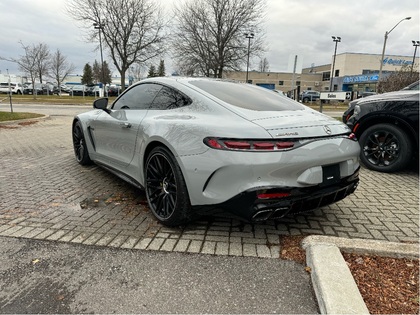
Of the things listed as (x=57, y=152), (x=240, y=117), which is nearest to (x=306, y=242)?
(x=240, y=117)

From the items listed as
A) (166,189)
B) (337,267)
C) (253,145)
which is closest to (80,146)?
(166,189)

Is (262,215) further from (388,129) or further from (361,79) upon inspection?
(361,79)

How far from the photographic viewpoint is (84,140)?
5102 millimetres

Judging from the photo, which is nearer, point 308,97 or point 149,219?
point 149,219

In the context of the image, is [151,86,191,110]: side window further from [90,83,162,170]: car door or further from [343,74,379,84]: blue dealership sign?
[343,74,379,84]: blue dealership sign

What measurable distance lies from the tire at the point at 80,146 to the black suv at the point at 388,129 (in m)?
4.55

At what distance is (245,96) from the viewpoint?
329cm

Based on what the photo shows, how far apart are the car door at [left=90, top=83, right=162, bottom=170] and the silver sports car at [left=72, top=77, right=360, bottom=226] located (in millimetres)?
34

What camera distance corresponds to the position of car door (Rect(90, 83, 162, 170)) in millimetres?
3600

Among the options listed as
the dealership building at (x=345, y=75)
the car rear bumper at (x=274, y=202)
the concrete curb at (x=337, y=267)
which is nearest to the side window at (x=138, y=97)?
the car rear bumper at (x=274, y=202)

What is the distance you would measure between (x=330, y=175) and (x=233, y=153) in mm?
908

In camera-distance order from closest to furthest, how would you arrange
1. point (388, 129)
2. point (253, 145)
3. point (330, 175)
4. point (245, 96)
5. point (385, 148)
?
point (253, 145) → point (330, 175) → point (245, 96) → point (388, 129) → point (385, 148)

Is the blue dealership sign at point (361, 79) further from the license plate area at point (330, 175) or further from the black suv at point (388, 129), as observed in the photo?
the license plate area at point (330, 175)

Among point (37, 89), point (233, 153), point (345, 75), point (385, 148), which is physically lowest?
point (385, 148)
